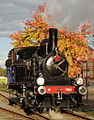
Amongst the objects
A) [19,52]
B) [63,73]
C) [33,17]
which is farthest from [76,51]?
[63,73]

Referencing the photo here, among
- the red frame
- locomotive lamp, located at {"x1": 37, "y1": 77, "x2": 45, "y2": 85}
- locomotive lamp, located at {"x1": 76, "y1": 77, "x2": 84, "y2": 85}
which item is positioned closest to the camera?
locomotive lamp, located at {"x1": 37, "y1": 77, "x2": 45, "y2": 85}

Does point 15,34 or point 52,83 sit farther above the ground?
point 15,34

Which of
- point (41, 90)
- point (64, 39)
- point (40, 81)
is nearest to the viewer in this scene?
point (41, 90)

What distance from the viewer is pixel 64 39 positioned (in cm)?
2128

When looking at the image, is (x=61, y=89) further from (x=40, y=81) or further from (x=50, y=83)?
(x=40, y=81)

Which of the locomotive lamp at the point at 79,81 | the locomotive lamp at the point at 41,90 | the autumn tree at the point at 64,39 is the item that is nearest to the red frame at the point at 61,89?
the locomotive lamp at the point at 41,90

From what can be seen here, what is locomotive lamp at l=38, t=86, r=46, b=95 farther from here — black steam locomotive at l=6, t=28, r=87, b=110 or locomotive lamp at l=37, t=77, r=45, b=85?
locomotive lamp at l=37, t=77, r=45, b=85

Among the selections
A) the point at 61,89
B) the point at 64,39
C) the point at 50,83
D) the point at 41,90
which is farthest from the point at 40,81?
the point at 64,39

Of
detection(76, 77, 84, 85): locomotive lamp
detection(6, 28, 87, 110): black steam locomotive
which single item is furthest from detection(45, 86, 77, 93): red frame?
detection(76, 77, 84, 85): locomotive lamp

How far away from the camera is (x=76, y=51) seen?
819 inches

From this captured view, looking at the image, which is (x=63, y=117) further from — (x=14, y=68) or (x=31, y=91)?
(x=14, y=68)

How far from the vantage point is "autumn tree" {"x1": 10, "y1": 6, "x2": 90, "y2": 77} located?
20.9 meters

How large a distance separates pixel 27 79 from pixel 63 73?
1824 millimetres

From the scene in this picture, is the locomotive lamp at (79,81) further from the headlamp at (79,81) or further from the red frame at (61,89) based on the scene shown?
the red frame at (61,89)
